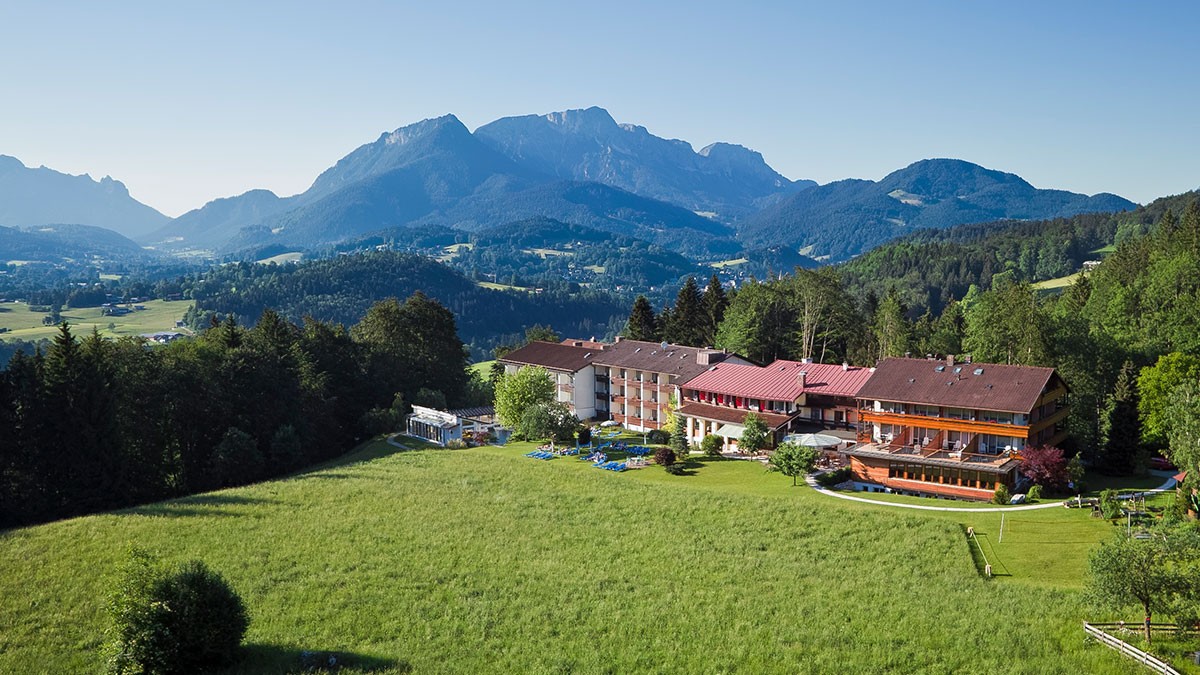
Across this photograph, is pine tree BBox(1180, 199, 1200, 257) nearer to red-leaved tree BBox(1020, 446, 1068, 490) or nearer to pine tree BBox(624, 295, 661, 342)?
red-leaved tree BBox(1020, 446, 1068, 490)

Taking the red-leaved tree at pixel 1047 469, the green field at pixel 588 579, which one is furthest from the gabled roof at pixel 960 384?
the green field at pixel 588 579

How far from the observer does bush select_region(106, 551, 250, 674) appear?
24.6 metres

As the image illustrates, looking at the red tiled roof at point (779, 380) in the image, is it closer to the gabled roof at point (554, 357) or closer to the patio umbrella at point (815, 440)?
the patio umbrella at point (815, 440)

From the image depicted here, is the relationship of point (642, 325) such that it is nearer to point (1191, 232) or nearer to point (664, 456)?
point (664, 456)

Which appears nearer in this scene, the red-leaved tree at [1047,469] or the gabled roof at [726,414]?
the red-leaved tree at [1047,469]

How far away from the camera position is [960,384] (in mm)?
52781

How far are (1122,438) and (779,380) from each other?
23.2 metres

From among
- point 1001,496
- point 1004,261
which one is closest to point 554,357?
point 1001,496

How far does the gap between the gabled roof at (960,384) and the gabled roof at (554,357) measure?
102ft

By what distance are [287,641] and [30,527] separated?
92.6 ft

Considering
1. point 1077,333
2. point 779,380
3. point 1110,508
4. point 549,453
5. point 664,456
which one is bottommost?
point 549,453

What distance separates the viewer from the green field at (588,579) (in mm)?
27078

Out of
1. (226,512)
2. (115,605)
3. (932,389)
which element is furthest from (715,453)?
(115,605)

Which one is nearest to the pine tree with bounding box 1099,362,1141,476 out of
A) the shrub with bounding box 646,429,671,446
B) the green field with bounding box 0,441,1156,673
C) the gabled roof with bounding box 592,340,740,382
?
the green field with bounding box 0,441,1156,673
